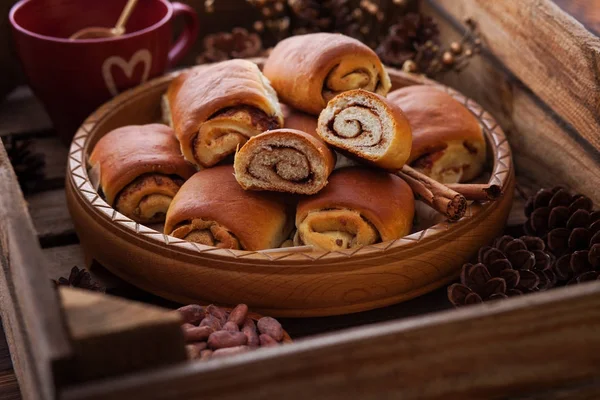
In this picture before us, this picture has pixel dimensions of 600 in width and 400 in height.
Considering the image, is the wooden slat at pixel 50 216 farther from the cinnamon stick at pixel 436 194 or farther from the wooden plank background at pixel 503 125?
the cinnamon stick at pixel 436 194

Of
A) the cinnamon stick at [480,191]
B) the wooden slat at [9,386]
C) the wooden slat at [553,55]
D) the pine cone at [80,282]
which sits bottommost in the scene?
the wooden slat at [9,386]

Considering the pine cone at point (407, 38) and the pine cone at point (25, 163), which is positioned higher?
the pine cone at point (407, 38)

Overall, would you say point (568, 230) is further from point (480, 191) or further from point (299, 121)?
point (299, 121)

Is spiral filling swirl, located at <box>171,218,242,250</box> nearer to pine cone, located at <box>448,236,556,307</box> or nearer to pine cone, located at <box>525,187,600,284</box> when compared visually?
pine cone, located at <box>448,236,556,307</box>

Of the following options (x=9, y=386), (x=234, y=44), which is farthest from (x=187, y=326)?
(x=234, y=44)

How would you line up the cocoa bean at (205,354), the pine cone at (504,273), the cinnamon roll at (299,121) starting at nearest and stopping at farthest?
the cocoa bean at (205,354), the pine cone at (504,273), the cinnamon roll at (299,121)

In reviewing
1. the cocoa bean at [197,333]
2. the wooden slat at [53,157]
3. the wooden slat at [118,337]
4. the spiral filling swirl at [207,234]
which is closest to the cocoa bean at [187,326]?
the cocoa bean at [197,333]

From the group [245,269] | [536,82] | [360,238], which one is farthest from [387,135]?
[536,82]

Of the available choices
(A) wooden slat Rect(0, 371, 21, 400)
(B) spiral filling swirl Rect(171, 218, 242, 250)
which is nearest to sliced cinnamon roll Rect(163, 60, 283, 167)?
(B) spiral filling swirl Rect(171, 218, 242, 250)
